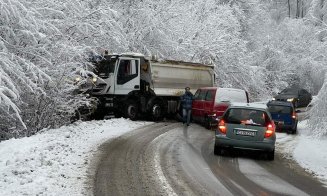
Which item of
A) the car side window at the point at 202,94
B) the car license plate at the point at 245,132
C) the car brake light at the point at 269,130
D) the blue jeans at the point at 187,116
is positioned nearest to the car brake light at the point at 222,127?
the car license plate at the point at 245,132

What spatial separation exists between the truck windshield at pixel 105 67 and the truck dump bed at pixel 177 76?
6.79 ft

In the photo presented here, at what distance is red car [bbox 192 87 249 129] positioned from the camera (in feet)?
65.9

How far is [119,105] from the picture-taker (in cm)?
2123

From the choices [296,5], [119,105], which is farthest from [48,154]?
[296,5]

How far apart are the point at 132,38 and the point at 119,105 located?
20.2ft

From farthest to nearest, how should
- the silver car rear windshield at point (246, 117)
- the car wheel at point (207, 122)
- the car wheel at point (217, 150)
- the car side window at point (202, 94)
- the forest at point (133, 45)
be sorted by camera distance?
the car side window at point (202, 94), the car wheel at point (207, 122), the car wheel at point (217, 150), the forest at point (133, 45), the silver car rear windshield at point (246, 117)

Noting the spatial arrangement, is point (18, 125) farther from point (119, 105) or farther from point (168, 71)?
point (168, 71)

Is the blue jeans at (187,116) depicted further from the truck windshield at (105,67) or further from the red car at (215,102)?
the truck windshield at (105,67)

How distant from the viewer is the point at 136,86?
71.1 feet

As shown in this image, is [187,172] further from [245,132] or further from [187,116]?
[187,116]

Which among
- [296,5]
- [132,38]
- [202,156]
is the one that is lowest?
[202,156]

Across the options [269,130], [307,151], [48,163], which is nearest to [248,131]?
[269,130]

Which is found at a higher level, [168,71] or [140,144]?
[168,71]

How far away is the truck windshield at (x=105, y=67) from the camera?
21188 millimetres
